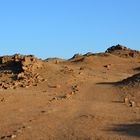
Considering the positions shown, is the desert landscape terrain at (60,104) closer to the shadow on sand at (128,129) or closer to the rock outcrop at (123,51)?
the shadow on sand at (128,129)

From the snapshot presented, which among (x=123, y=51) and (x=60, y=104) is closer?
(x=60, y=104)

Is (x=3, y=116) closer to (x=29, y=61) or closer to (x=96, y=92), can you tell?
(x=96, y=92)

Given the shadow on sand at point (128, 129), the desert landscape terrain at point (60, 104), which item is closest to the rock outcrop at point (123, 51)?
the desert landscape terrain at point (60, 104)

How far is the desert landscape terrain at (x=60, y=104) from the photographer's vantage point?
44.5ft

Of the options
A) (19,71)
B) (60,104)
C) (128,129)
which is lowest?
(128,129)

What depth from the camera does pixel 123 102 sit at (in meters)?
20.2

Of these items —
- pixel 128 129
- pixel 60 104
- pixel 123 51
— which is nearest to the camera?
pixel 128 129

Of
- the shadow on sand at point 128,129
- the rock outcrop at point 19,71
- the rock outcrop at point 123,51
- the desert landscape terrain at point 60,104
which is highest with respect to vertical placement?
the rock outcrop at point 123,51

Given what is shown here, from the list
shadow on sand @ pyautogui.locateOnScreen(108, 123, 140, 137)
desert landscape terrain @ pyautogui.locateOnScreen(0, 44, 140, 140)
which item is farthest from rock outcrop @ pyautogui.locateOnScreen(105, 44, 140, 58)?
shadow on sand @ pyautogui.locateOnScreen(108, 123, 140, 137)

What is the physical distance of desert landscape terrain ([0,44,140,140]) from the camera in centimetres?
1358

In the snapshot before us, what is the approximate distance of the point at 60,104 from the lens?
19500 millimetres

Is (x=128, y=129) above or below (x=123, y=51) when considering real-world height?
below

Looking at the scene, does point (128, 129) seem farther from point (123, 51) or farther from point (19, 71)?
point (123, 51)

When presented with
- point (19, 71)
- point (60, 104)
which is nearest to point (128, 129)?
point (60, 104)
